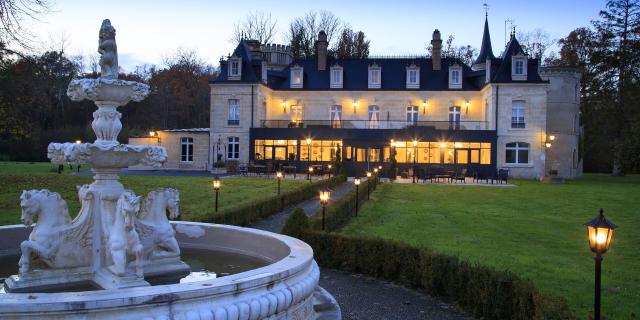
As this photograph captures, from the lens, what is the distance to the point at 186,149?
40.9 metres

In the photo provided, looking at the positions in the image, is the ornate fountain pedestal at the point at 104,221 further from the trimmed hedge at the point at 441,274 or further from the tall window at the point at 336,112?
the tall window at the point at 336,112

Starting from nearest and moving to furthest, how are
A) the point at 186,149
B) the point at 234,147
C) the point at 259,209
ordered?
the point at 259,209 → the point at 234,147 → the point at 186,149

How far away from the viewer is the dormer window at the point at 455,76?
1614 inches

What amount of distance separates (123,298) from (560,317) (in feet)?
14.8

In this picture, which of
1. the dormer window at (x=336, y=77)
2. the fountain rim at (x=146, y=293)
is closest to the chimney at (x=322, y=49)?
the dormer window at (x=336, y=77)

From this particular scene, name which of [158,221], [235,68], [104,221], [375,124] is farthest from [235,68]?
[104,221]

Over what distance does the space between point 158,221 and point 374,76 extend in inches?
1452

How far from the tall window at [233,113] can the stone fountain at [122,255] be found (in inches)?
1287

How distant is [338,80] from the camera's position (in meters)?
42.4

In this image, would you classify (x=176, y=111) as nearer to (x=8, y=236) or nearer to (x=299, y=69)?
(x=299, y=69)

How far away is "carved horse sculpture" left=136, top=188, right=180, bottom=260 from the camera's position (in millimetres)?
6473

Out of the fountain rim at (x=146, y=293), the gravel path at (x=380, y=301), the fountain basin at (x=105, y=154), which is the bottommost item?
the gravel path at (x=380, y=301)

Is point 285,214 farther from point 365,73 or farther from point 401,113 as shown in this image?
point 365,73

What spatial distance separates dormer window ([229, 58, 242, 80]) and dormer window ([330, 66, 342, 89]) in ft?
23.9
